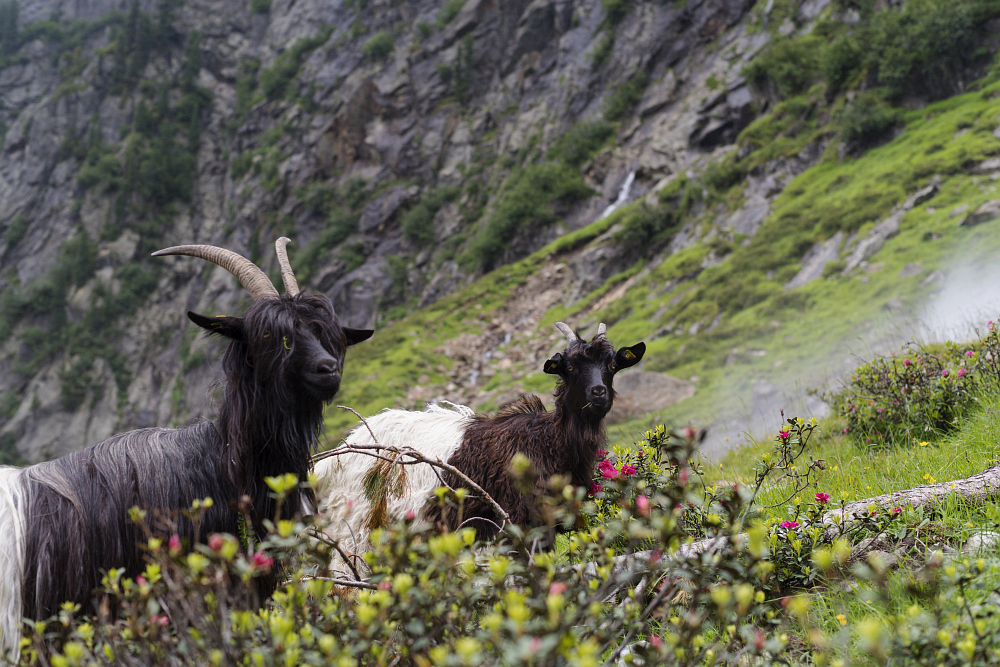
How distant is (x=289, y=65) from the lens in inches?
2692

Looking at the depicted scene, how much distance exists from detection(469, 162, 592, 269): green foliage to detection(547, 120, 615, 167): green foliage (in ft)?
3.12

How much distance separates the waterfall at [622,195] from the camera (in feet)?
117

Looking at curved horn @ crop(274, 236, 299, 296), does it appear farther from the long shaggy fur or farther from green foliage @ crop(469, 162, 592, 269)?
green foliage @ crop(469, 162, 592, 269)

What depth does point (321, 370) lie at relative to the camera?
11.4 ft

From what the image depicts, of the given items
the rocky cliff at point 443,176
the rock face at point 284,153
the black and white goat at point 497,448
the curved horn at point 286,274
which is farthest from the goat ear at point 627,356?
the rock face at point 284,153

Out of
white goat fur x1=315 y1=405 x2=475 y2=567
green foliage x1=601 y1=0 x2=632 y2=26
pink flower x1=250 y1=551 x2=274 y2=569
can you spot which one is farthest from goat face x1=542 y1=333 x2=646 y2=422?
green foliage x1=601 y1=0 x2=632 y2=26

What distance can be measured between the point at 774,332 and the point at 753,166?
13.4 metres

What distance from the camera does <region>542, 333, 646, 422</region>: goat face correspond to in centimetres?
529

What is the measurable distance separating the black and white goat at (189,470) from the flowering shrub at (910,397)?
4991 mm

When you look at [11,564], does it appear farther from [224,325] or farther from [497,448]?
[497,448]

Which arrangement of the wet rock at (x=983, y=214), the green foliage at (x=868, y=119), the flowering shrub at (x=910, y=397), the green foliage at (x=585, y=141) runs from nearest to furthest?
the flowering shrub at (x=910, y=397)
the wet rock at (x=983, y=214)
the green foliage at (x=868, y=119)
the green foliage at (x=585, y=141)

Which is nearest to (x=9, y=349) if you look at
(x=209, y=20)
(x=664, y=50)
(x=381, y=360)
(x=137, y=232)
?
(x=137, y=232)

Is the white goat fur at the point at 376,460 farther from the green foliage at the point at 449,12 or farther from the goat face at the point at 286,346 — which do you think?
the green foliage at the point at 449,12

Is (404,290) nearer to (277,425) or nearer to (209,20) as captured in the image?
(277,425)
